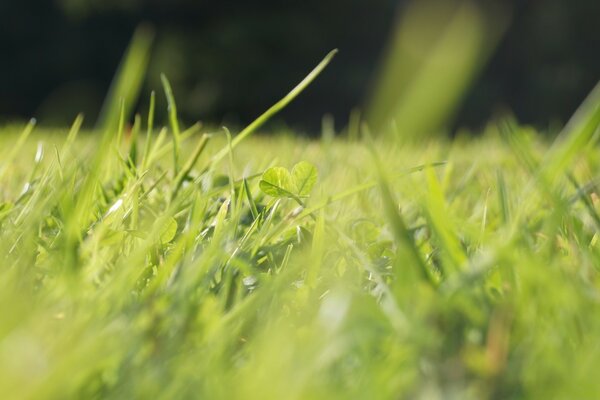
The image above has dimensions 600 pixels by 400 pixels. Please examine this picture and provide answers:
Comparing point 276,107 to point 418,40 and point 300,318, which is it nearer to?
point 300,318

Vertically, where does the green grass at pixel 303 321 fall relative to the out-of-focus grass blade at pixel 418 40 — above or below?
above

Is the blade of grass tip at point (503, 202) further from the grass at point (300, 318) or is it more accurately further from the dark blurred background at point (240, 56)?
the dark blurred background at point (240, 56)

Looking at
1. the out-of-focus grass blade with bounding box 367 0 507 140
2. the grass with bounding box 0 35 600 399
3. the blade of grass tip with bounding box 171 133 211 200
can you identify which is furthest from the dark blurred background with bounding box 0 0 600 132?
the grass with bounding box 0 35 600 399

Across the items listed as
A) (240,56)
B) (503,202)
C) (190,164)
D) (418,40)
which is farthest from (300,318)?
(418,40)

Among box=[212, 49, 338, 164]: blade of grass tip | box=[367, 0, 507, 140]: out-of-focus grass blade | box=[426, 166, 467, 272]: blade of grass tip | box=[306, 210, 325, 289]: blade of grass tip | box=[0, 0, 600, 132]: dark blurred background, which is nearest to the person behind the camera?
box=[426, 166, 467, 272]: blade of grass tip

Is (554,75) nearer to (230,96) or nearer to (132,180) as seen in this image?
(230,96)

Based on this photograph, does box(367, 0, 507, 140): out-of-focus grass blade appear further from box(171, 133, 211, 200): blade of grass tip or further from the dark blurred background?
box(171, 133, 211, 200): blade of grass tip

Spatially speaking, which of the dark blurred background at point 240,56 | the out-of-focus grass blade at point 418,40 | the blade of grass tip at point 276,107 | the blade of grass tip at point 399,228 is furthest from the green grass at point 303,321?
the dark blurred background at point 240,56

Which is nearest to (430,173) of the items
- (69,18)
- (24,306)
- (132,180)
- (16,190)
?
(24,306)
